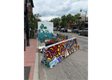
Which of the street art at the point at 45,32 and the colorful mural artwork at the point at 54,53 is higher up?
the street art at the point at 45,32

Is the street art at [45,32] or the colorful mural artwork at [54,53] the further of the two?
the street art at [45,32]

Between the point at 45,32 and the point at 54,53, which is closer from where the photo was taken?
the point at 54,53

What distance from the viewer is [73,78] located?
21.8 ft

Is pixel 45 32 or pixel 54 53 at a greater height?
pixel 45 32

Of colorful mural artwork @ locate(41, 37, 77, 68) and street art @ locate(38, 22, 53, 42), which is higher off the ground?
street art @ locate(38, 22, 53, 42)

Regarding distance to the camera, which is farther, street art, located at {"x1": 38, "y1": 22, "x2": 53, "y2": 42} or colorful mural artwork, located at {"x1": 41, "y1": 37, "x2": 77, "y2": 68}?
street art, located at {"x1": 38, "y1": 22, "x2": 53, "y2": 42}
